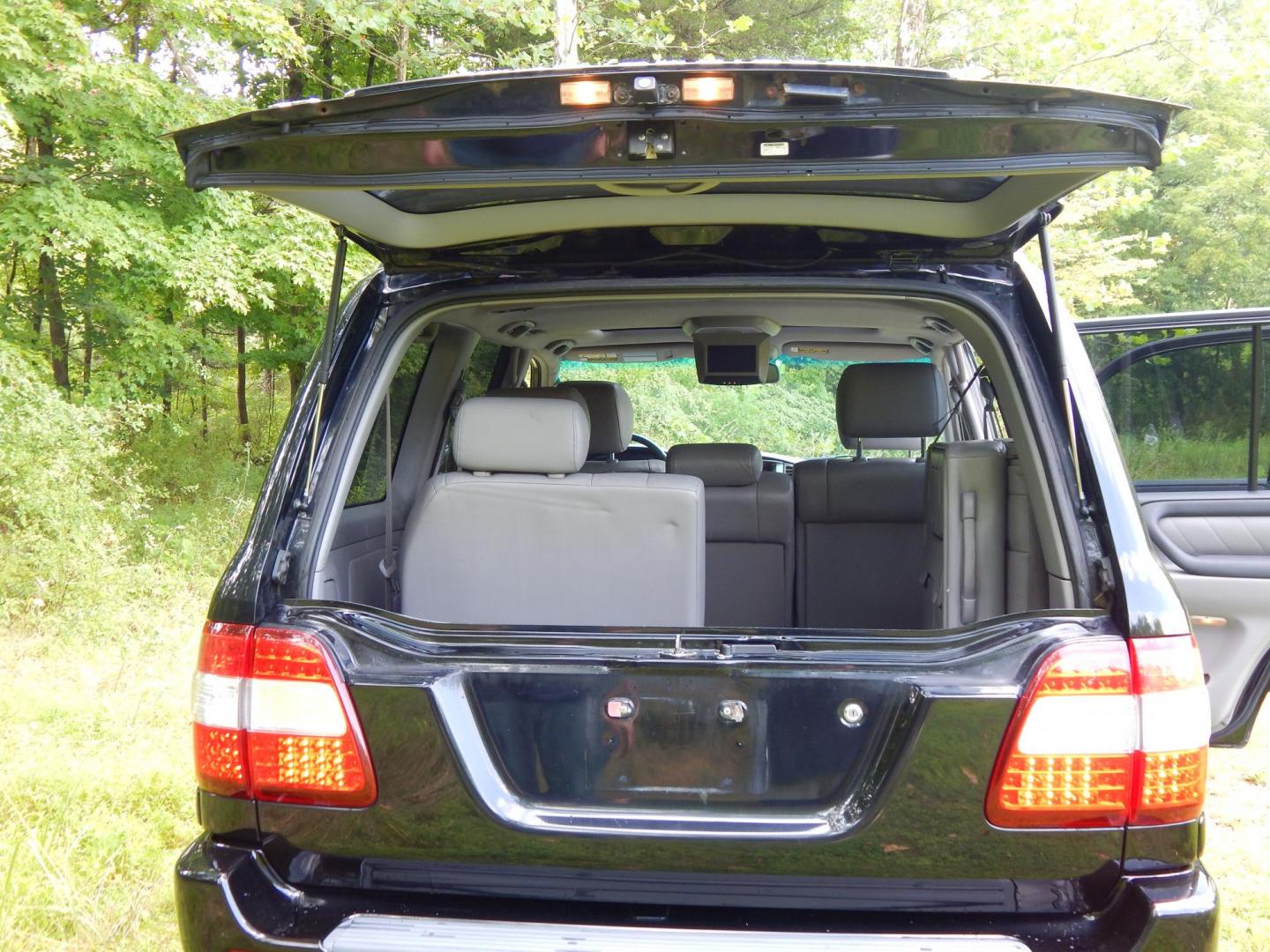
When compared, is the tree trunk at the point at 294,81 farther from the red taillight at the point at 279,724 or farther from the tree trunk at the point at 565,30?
the red taillight at the point at 279,724

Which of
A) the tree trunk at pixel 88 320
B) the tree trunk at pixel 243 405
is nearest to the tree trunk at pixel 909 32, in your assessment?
the tree trunk at pixel 88 320

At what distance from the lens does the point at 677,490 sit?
2.32m

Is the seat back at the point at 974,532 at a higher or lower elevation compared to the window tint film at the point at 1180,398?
lower

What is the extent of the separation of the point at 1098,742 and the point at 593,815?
0.80 meters

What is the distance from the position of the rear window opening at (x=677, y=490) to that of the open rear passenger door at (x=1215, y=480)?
0.51 metres

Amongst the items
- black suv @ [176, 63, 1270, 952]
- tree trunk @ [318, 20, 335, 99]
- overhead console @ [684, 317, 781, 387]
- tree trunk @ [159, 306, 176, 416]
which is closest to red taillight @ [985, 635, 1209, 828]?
black suv @ [176, 63, 1270, 952]

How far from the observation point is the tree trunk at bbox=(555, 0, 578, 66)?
7840 mm

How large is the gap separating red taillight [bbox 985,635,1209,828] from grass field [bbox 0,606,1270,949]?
1.62 meters

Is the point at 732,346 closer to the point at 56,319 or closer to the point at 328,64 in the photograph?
the point at 56,319

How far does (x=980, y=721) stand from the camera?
1.53 meters

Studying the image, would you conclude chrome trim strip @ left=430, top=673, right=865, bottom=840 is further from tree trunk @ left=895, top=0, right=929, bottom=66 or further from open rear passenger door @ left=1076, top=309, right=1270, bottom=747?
tree trunk @ left=895, top=0, right=929, bottom=66

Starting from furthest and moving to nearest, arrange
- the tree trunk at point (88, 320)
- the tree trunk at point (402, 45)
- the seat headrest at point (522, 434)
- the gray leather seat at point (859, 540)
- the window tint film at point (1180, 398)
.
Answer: the tree trunk at point (402, 45)
the tree trunk at point (88, 320)
the gray leather seat at point (859, 540)
the window tint film at point (1180, 398)
the seat headrest at point (522, 434)

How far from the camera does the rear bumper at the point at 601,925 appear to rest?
58.7 inches

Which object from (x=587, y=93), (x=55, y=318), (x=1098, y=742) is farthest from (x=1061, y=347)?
(x=55, y=318)
